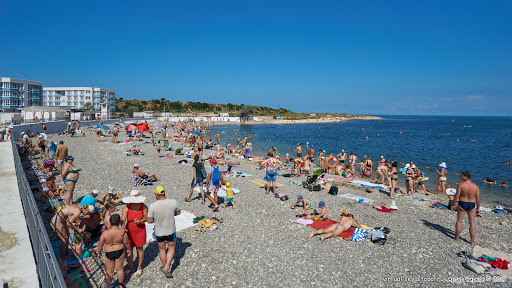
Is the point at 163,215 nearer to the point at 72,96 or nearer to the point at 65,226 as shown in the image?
the point at 65,226

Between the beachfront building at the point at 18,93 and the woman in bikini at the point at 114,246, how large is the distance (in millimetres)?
80980

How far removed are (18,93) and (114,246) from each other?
84725 mm

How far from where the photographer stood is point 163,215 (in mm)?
5234

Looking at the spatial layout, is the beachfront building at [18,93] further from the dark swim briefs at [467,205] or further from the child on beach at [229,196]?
the dark swim briefs at [467,205]

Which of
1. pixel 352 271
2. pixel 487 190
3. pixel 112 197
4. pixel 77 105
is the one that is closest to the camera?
pixel 352 271

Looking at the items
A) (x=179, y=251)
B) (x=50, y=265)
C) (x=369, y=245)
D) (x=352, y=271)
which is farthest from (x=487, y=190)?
(x=50, y=265)

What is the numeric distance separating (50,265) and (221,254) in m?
3.79

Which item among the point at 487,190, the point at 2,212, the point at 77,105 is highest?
the point at 77,105

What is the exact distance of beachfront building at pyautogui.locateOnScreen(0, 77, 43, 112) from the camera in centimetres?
6488

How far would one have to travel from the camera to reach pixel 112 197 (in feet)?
29.0

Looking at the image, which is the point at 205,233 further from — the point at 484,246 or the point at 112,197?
the point at 484,246

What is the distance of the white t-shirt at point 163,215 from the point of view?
5.20 meters

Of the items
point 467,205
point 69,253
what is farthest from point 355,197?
point 69,253

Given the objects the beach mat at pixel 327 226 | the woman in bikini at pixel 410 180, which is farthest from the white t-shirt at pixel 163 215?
the woman in bikini at pixel 410 180
